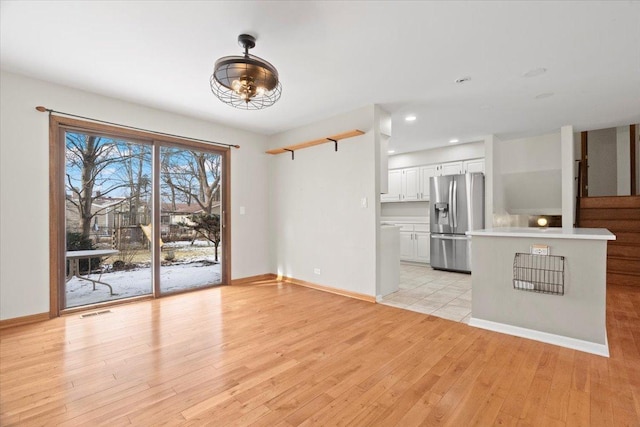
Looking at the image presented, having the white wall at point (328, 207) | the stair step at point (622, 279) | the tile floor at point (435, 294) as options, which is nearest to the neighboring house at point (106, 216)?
the white wall at point (328, 207)

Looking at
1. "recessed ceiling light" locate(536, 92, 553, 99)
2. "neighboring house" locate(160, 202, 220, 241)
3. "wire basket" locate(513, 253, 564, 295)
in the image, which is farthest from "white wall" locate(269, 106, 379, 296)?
"recessed ceiling light" locate(536, 92, 553, 99)

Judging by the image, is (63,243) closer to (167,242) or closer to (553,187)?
(167,242)

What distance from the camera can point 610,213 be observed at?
5004 millimetres

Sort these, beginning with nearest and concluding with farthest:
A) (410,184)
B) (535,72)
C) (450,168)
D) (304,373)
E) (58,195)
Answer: (304,373) < (535,72) < (58,195) < (450,168) < (410,184)

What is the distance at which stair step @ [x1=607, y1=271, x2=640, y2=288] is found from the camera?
4519 millimetres

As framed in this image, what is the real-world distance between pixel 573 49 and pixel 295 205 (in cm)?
365

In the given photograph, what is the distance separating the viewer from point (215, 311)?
11.0 ft

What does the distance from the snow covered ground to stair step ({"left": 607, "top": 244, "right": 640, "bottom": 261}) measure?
6.37 meters

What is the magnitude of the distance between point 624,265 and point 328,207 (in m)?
4.81

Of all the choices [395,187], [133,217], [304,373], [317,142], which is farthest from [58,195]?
[395,187]

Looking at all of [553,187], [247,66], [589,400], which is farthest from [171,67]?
[553,187]

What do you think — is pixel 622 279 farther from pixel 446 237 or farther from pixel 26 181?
pixel 26 181

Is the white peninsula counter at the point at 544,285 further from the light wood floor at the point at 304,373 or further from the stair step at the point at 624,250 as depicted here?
the stair step at the point at 624,250

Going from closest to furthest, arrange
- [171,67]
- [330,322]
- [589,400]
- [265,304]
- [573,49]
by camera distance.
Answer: [589,400]
[573,49]
[171,67]
[330,322]
[265,304]
